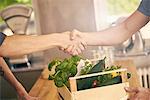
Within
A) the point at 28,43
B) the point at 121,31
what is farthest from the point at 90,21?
the point at 28,43

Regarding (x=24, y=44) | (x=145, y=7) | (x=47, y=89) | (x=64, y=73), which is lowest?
(x=47, y=89)

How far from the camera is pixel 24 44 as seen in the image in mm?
1520

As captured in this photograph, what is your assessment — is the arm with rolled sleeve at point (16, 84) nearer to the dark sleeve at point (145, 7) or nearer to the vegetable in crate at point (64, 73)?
the vegetable in crate at point (64, 73)

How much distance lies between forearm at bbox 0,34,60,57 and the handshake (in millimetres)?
46

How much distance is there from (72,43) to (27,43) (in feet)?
0.94

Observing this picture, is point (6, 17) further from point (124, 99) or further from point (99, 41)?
point (124, 99)

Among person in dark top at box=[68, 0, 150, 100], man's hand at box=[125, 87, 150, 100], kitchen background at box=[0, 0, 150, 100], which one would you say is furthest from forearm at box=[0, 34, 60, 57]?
kitchen background at box=[0, 0, 150, 100]

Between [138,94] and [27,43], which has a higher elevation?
[27,43]

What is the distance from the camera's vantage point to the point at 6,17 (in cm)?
337

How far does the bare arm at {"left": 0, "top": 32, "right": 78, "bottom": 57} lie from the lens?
1457 mm

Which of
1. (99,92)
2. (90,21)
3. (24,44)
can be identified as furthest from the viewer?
(90,21)

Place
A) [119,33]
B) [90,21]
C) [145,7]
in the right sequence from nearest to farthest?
[145,7] < [119,33] < [90,21]

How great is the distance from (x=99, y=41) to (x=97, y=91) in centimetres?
69

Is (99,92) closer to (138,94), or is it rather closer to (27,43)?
(138,94)
